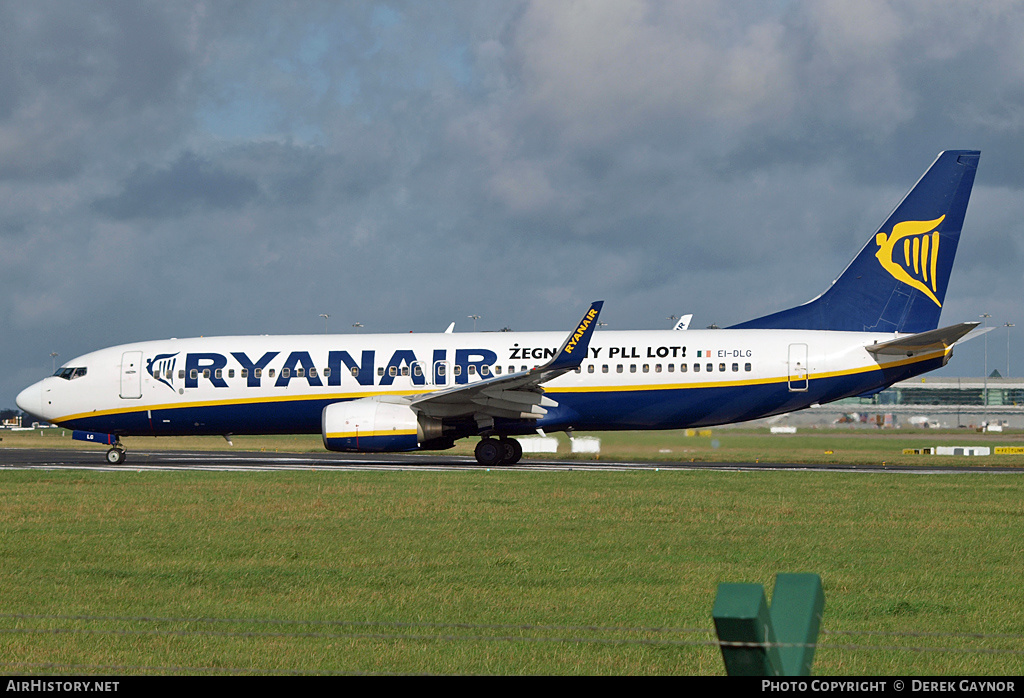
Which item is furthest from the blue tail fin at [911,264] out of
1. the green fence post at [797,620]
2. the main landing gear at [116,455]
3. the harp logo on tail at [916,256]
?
the green fence post at [797,620]

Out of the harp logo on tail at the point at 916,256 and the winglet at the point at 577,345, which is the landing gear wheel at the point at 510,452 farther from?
the harp logo on tail at the point at 916,256

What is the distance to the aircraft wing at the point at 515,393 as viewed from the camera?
26.9 metres

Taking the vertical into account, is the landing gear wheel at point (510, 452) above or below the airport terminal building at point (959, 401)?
below

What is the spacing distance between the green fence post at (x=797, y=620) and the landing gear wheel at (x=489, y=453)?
26188mm

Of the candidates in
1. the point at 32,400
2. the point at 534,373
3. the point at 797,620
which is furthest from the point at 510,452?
the point at 797,620

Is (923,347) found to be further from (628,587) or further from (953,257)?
(628,587)

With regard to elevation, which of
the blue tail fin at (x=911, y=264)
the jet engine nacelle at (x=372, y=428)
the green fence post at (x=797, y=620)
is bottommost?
the green fence post at (x=797, y=620)

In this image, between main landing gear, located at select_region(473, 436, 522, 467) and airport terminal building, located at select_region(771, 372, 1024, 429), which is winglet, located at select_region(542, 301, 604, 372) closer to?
main landing gear, located at select_region(473, 436, 522, 467)

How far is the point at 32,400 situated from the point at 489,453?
1417 centimetres

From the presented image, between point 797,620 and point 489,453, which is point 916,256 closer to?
point 489,453

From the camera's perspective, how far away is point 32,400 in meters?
32.3

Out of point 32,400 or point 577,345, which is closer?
point 577,345

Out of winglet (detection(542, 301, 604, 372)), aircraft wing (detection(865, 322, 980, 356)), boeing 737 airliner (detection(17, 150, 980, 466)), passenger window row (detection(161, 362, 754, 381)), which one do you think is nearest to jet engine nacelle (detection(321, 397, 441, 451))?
boeing 737 airliner (detection(17, 150, 980, 466))

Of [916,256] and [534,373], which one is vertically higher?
[916,256]
